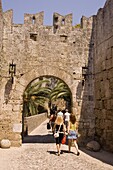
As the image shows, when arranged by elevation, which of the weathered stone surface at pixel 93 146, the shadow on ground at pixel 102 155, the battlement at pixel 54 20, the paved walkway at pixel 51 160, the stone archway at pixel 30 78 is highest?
the battlement at pixel 54 20

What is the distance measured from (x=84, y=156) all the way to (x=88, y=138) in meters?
1.67

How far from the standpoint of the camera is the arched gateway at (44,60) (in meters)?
7.79

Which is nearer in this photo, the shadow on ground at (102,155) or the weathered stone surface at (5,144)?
the shadow on ground at (102,155)

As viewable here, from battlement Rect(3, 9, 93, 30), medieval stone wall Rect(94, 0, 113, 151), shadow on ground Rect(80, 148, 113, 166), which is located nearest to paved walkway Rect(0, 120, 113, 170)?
shadow on ground Rect(80, 148, 113, 166)

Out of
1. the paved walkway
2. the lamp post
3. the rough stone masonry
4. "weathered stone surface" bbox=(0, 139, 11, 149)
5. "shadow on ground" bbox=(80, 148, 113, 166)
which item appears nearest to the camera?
the paved walkway

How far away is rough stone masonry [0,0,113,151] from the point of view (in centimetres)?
764

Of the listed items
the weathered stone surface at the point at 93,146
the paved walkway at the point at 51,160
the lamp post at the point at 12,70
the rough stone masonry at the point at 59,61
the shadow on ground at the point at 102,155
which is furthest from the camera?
the lamp post at the point at 12,70

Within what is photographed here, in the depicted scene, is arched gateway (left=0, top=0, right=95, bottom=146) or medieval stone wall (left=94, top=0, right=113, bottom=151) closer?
medieval stone wall (left=94, top=0, right=113, bottom=151)

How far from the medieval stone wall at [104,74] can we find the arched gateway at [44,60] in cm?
28

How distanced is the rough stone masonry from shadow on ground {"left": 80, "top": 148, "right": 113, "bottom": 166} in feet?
2.43

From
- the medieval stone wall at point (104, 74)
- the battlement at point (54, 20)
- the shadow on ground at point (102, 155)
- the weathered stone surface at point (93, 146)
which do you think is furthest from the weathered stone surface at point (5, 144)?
the battlement at point (54, 20)

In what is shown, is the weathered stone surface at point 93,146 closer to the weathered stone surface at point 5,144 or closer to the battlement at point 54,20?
the weathered stone surface at point 5,144

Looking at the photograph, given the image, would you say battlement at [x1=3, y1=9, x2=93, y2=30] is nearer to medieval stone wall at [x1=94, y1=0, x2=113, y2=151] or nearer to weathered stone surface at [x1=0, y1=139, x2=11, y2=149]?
medieval stone wall at [x1=94, y1=0, x2=113, y2=151]

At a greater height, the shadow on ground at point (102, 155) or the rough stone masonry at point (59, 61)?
the rough stone masonry at point (59, 61)
